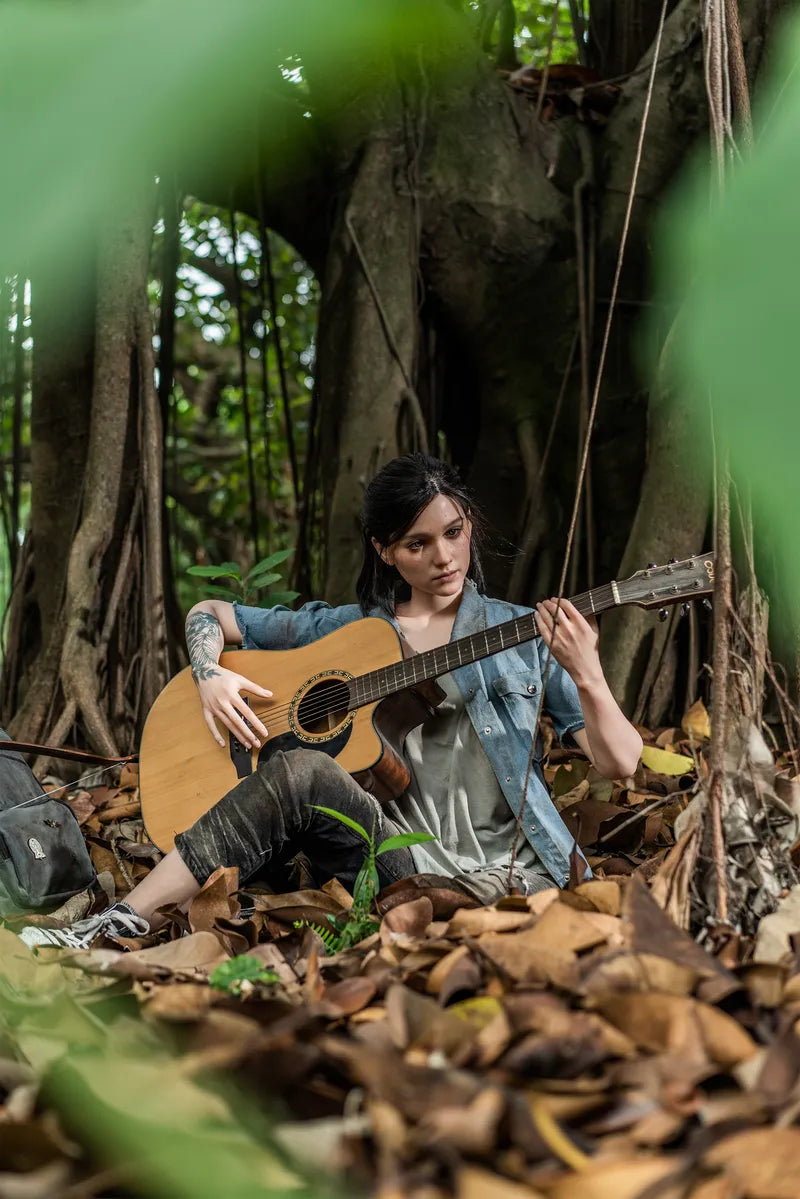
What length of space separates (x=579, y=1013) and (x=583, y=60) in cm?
386

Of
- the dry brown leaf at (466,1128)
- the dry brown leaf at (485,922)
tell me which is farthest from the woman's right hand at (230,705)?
the dry brown leaf at (466,1128)

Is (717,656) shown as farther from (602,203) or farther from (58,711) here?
(602,203)

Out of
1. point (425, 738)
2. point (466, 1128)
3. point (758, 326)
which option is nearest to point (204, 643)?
point (425, 738)

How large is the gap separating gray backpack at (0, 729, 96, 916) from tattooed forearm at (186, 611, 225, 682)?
44 centimetres

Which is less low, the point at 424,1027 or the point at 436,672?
the point at 436,672

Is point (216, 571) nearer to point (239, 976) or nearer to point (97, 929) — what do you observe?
point (97, 929)

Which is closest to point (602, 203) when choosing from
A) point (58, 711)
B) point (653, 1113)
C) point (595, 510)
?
point (595, 510)

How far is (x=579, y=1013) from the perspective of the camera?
1146mm

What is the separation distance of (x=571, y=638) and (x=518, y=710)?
0.31 m

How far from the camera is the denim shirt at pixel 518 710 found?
7.34 feet

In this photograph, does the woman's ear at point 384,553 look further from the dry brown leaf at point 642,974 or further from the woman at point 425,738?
the dry brown leaf at point 642,974

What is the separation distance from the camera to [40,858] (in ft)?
7.30

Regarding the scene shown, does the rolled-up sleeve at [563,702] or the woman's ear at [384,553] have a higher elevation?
the woman's ear at [384,553]

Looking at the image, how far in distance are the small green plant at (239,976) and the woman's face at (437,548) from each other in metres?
1.24
